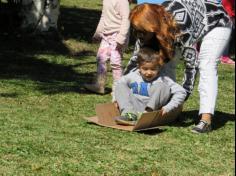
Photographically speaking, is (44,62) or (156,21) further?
(44,62)

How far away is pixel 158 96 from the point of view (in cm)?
563

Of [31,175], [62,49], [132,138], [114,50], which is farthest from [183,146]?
[62,49]

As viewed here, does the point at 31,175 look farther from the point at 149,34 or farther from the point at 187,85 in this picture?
the point at 187,85

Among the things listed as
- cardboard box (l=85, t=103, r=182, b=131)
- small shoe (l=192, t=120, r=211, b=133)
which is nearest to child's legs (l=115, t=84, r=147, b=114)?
cardboard box (l=85, t=103, r=182, b=131)

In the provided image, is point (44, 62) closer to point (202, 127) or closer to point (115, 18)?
point (115, 18)

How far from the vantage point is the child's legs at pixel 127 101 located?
5.67m


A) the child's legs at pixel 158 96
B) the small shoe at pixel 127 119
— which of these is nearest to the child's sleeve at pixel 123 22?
the child's legs at pixel 158 96

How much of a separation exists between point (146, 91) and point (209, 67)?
60 cm

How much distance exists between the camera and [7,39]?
39.1 ft

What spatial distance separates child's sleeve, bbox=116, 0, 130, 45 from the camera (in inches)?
279

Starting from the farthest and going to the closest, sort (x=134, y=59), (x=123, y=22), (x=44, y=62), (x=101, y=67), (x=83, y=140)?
(x=44, y=62)
(x=101, y=67)
(x=123, y=22)
(x=134, y=59)
(x=83, y=140)

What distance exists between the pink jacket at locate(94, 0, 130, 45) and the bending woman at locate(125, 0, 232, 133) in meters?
1.40

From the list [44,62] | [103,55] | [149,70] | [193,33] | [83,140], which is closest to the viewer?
[83,140]

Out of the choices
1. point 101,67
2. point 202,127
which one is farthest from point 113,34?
point 202,127
